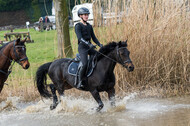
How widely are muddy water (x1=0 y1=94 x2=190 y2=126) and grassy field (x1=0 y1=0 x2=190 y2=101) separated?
42 centimetres

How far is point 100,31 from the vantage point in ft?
28.2

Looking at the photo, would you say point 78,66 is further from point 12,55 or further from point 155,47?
point 155,47

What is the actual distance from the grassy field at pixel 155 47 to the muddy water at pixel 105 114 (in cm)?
42

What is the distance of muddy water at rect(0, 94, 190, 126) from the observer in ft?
20.4

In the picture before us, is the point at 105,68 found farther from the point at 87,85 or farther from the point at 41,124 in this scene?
the point at 41,124

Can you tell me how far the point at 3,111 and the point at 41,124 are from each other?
6.21 feet

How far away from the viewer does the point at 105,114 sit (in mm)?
6879

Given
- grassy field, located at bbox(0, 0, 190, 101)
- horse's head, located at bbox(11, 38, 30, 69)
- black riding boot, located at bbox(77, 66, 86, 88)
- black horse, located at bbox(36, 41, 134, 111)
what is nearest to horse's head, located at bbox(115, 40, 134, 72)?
black horse, located at bbox(36, 41, 134, 111)

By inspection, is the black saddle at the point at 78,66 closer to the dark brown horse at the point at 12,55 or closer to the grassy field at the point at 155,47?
the dark brown horse at the point at 12,55

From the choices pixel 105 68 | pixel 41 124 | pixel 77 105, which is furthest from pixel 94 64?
pixel 41 124

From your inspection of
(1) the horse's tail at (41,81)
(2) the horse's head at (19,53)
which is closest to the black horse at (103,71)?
(1) the horse's tail at (41,81)

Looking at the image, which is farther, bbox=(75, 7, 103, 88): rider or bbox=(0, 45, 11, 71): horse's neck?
bbox=(0, 45, 11, 71): horse's neck

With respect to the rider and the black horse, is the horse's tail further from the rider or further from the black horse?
the rider

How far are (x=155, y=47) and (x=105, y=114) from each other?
8.19ft
